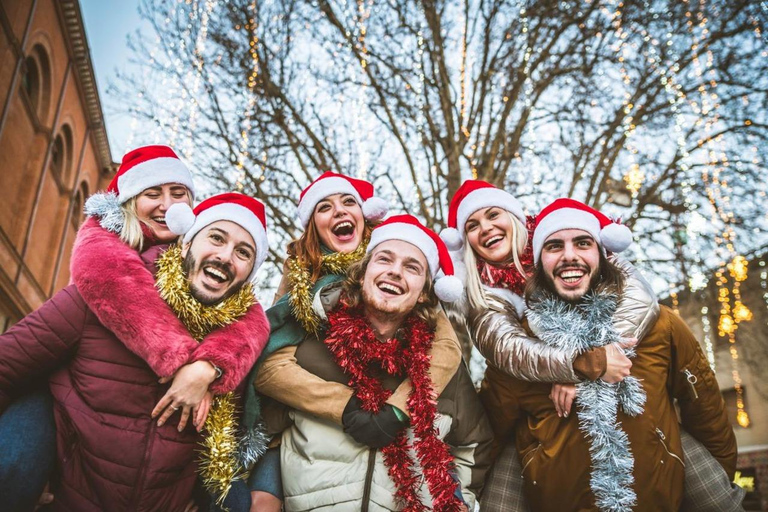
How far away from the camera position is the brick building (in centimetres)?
1223

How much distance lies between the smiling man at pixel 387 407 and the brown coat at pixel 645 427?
0.25 m

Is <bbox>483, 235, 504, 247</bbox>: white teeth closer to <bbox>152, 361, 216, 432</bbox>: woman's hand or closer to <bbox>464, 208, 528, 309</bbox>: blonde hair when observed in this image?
<bbox>464, 208, 528, 309</bbox>: blonde hair

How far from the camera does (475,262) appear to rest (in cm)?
344

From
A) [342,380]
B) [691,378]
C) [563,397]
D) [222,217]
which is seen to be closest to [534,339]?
[563,397]

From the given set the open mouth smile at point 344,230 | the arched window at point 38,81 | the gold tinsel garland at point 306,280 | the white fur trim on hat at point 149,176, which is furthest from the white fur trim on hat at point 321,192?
the arched window at point 38,81

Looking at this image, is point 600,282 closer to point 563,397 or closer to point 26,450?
point 563,397

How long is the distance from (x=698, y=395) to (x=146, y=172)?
337 cm

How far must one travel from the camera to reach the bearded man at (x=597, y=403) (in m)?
2.49

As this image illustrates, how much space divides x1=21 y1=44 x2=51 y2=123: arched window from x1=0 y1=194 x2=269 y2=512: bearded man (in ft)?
46.9

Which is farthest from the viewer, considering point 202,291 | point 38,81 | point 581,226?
point 38,81

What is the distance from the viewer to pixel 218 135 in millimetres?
9062

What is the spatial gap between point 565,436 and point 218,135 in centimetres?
812

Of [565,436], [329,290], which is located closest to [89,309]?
[329,290]

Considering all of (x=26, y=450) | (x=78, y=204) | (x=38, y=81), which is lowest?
(x=26, y=450)
